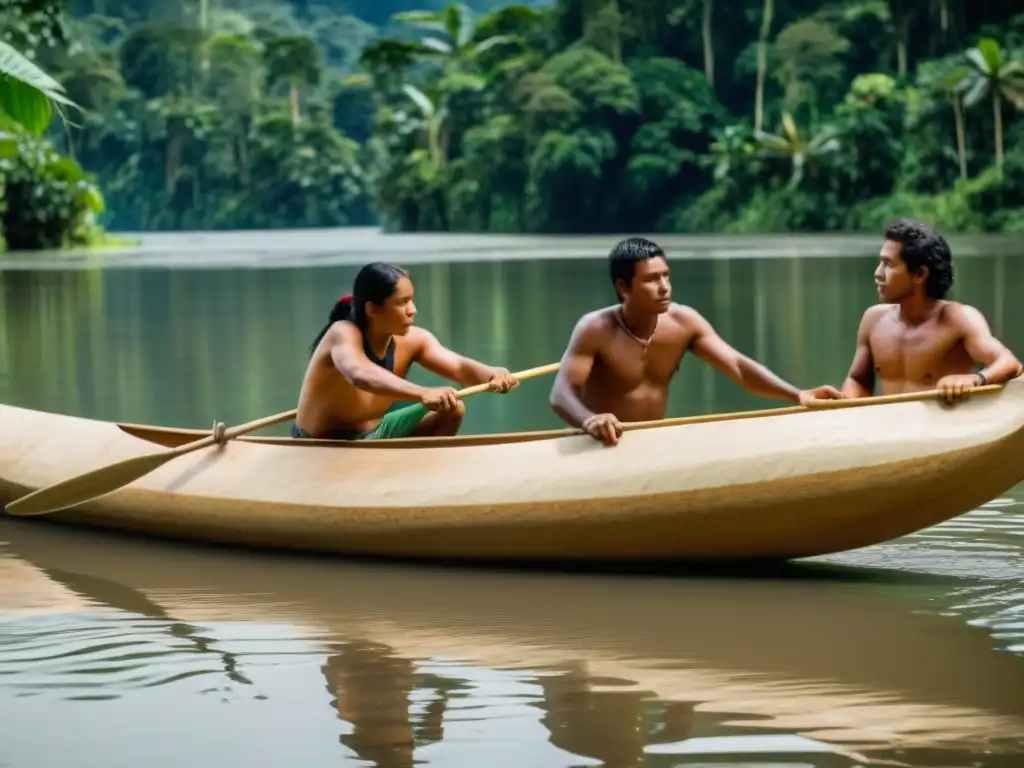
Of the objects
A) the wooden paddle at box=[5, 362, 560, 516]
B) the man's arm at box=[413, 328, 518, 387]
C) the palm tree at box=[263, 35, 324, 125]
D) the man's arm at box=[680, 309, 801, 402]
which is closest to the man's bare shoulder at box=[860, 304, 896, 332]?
the man's arm at box=[680, 309, 801, 402]

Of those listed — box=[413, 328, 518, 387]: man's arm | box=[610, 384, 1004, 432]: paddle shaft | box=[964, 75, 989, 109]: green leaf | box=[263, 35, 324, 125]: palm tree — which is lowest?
box=[610, 384, 1004, 432]: paddle shaft

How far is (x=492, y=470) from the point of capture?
6051 millimetres

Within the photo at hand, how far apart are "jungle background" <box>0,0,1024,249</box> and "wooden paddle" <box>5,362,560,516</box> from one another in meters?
28.2

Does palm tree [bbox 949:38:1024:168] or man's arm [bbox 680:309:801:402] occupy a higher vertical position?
palm tree [bbox 949:38:1024:168]

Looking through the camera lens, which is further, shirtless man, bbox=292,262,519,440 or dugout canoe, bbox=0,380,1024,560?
shirtless man, bbox=292,262,519,440

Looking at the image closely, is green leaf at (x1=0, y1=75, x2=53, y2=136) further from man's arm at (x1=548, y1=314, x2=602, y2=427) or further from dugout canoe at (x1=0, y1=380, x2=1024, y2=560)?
man's arm at (x1=548, y1=314, x2=602, y2=427)

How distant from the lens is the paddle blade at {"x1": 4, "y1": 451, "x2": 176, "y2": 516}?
6.70 metres

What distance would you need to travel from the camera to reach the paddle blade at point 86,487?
6699 millimetres

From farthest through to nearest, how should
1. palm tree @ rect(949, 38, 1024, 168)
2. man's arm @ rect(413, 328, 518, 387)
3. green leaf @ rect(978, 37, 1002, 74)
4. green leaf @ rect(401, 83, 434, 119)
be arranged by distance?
green leaf @ rect(401, 83, 434, 119)
palm tree @ rect(949, 38, 1024, 168)
green leaf @ rect(978, 37, 1002, 74)
man's arm @ rect(413, 328, 518, 387)

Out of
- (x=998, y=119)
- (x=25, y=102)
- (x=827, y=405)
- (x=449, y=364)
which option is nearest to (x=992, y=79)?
(x=998, y=119)

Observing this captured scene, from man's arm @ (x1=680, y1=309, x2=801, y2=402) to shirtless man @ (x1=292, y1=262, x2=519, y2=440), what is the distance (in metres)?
0.60

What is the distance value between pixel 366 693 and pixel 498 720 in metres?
0.43

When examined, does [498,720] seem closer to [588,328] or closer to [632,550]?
[632,550]

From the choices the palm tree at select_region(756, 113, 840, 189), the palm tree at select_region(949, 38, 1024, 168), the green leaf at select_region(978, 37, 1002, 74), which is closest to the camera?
the green leaf at select_region(978, 37, 1002, 74)
